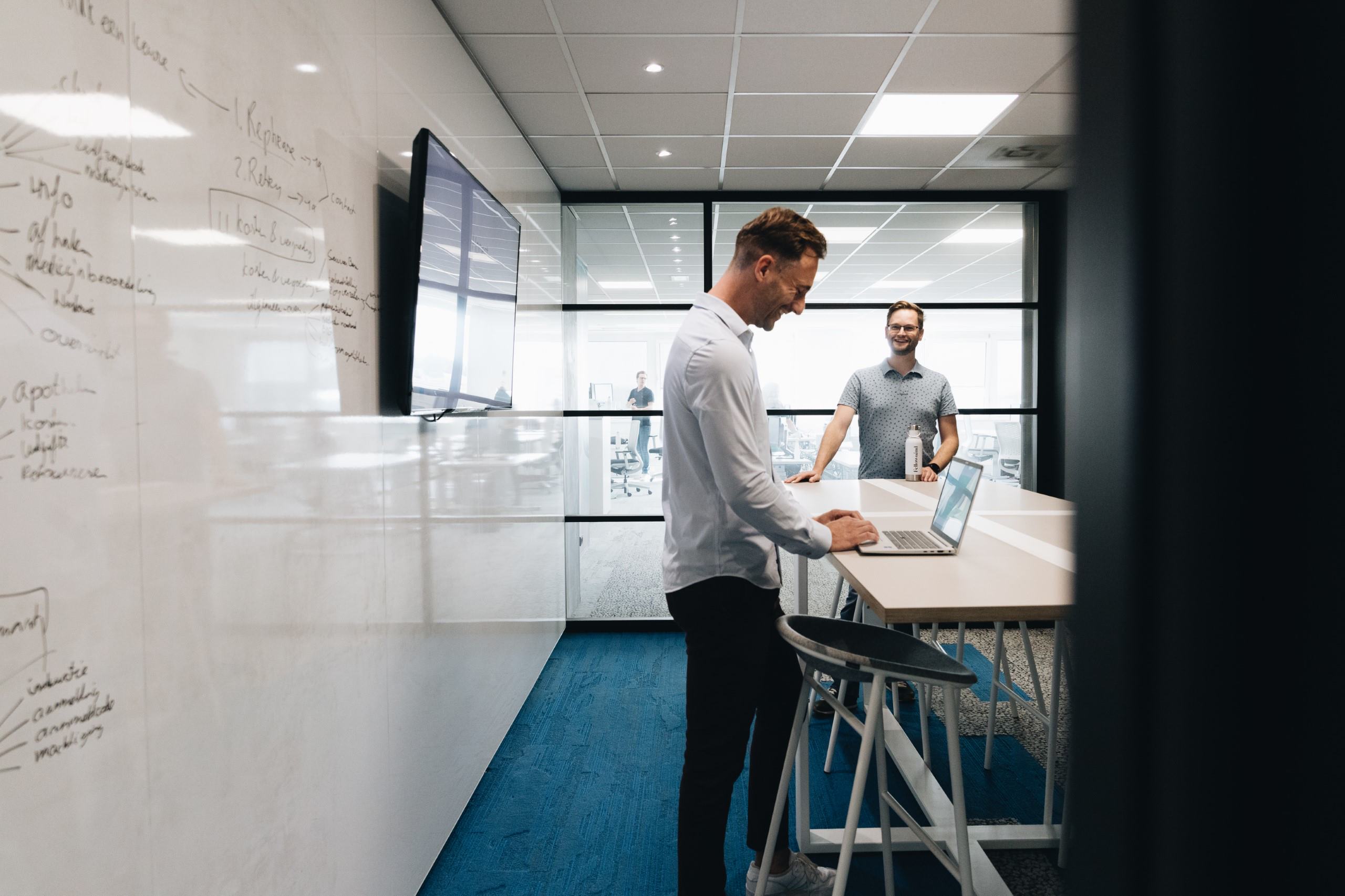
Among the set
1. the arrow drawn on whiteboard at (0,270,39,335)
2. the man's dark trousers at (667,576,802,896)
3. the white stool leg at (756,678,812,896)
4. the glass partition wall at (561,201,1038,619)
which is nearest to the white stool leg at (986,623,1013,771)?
the white stool leg at (756,678,812,896)

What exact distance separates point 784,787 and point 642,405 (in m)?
3.08

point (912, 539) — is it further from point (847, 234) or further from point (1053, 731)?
point (847, 234)

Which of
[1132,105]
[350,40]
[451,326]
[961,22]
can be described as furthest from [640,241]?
[1132,105]

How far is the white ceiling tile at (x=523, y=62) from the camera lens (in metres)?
2.69

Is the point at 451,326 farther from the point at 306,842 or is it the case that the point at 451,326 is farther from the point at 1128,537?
the point at 1128,537

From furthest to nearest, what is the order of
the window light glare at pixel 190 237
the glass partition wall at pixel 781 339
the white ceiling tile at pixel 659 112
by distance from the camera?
the glass partition wall at pixel 781 339 → the white ceiling tile at pixel 659 112 → the window light glare at pixel 190 237

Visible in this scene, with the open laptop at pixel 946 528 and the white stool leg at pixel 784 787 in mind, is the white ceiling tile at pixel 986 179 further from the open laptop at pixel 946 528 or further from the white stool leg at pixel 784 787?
the white stool leg at pixel 784 787

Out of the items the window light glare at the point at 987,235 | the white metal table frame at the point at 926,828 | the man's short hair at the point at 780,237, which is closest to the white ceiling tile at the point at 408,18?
the man's short hair at the point at 780,237

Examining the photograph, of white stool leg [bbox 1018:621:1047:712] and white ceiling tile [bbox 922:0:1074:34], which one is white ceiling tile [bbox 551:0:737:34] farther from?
white stool leg [bbox 1018:621:1047:712]

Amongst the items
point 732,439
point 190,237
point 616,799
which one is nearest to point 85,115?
point 190,237

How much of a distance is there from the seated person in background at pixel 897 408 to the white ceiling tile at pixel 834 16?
1.28m

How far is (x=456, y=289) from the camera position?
2.17 meters

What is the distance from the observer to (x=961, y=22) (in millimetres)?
2576

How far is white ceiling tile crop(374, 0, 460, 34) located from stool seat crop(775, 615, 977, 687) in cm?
178
